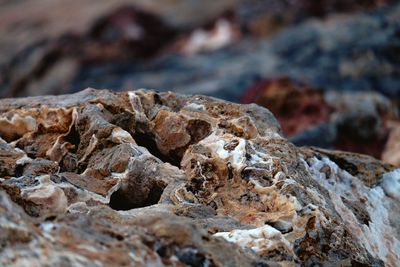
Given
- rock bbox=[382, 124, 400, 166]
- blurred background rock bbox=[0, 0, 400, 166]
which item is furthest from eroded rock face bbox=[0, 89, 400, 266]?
blurred background rock bbox=[0, 0, 400, 166]

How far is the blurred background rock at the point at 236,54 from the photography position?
45.6ft

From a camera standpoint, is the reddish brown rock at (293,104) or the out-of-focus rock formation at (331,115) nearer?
the out-of-focus rock formation at (331,115)

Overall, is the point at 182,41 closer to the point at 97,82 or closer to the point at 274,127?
the point at 97,82

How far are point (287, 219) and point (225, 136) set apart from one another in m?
0.89

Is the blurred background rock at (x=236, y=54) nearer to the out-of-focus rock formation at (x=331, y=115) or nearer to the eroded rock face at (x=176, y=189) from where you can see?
the out-of-focus rock formation at (x=331, y=115)

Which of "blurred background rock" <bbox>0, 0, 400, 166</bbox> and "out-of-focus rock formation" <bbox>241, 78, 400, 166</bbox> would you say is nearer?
"out-of-focus rock formation" <bbox>241, 78, 400, 166</bbox>

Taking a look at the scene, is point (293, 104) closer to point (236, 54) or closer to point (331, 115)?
point (331, 115)

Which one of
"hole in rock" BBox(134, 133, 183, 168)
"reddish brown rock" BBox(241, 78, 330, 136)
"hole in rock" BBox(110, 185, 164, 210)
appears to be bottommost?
"reddish brown rock" BBox(241, 78, 330, 136)

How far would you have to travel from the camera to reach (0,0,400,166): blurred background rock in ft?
45.6

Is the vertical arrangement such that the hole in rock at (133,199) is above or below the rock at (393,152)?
above

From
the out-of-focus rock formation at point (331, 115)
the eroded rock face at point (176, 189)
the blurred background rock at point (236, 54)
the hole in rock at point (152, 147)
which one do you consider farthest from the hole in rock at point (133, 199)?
the blurred background rock at point (236, 54)

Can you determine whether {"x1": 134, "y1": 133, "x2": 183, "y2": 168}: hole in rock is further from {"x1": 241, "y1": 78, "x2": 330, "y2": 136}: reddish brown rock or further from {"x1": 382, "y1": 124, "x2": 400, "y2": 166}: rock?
{"x1": 241, "y1": 78, "x2": 330, "y2": 136}: reddish brown rock

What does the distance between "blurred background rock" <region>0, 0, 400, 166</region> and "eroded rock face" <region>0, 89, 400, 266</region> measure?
6610 mm

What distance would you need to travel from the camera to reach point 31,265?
3.21 meters
